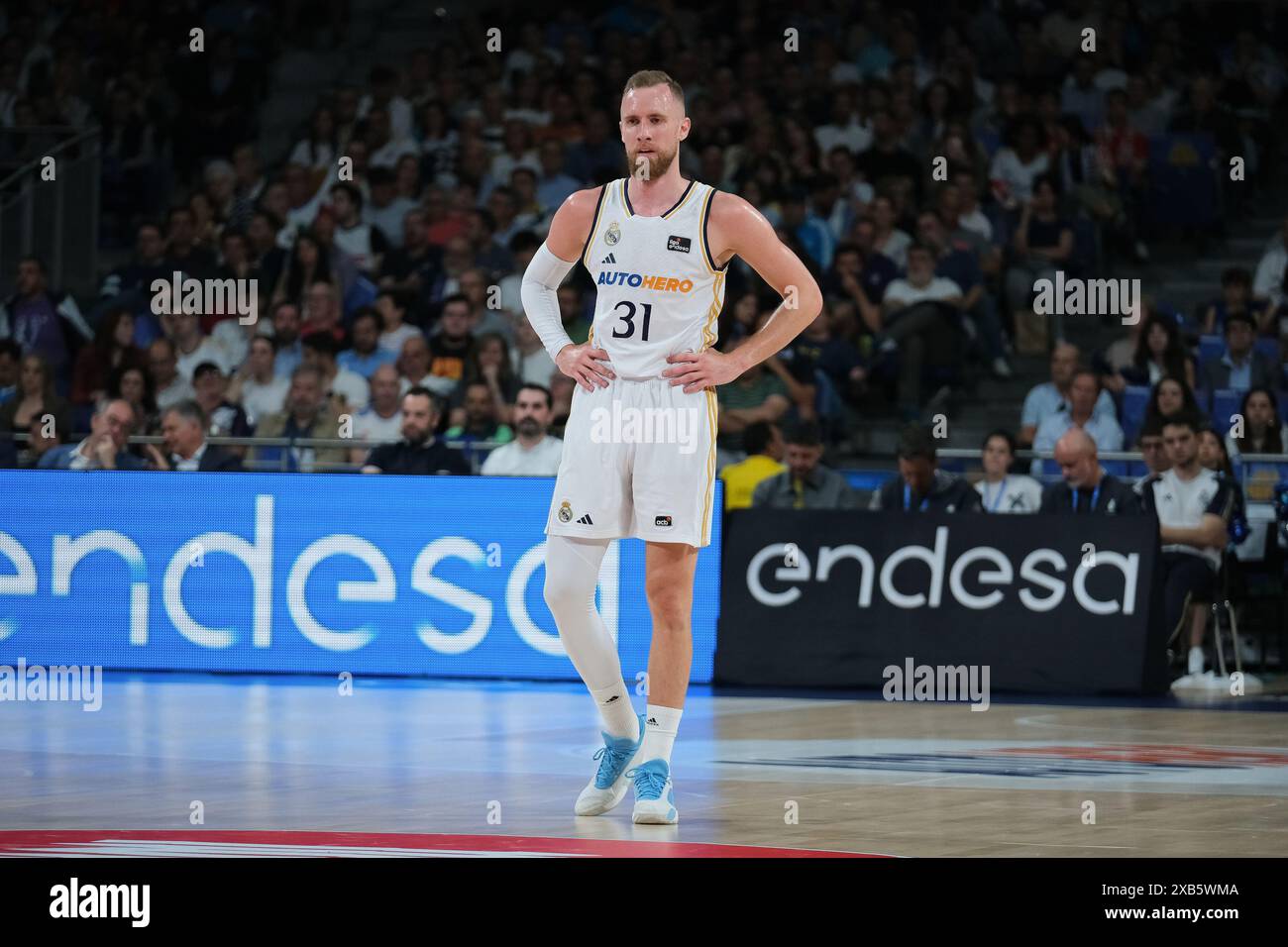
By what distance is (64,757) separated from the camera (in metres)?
8.91

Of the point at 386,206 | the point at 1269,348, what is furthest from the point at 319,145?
the point at 1269,348

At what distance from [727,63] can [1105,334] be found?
4.77 m

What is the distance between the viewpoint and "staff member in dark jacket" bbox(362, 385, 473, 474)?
13914mm

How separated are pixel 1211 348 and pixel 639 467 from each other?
10127mm

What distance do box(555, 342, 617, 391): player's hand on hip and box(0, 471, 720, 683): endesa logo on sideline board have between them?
18.3 ft

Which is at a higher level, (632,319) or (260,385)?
(260,385)

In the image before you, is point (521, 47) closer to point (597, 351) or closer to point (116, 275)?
point (116, 275)

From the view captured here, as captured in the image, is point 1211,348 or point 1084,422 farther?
point 1211,348

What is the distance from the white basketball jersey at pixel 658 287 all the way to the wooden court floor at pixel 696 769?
5.44 ft

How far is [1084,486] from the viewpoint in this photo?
13.1 metres

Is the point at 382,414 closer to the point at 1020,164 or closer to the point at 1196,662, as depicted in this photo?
the point at 1020,164

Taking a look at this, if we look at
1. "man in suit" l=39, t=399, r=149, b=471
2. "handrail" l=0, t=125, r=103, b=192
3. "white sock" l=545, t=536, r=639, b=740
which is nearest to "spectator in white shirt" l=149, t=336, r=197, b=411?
"man in suit" l=39, t=399, r=149, b=471

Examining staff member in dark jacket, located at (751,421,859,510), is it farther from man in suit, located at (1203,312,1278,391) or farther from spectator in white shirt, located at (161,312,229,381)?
spectator in white shirt, located at (161,312,229,381)
